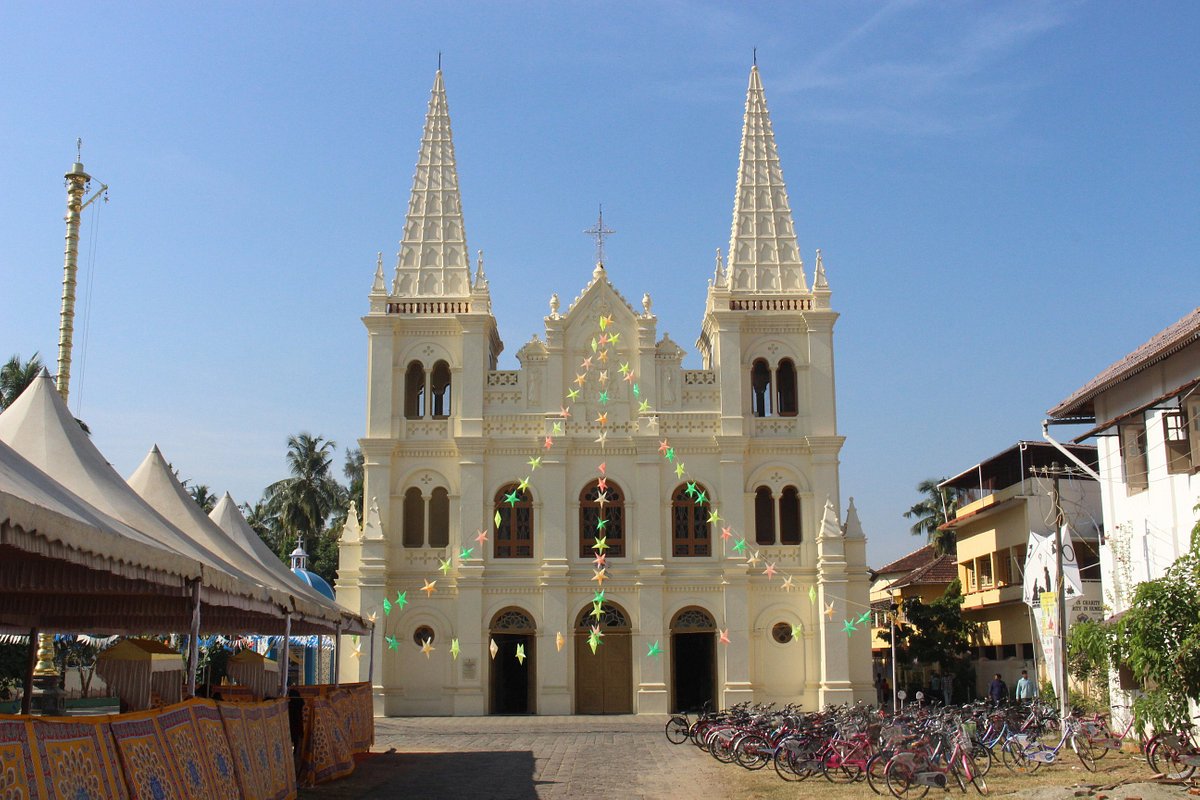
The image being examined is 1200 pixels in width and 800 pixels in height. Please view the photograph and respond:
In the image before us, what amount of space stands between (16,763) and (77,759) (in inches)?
35.5

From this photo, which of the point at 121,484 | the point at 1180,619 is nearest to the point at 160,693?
the point at 121,484

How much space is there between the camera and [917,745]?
51.7 ft

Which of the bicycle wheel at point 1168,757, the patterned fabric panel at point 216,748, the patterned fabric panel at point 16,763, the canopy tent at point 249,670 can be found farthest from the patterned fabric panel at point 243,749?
the bicycle wheel at point 1168,757

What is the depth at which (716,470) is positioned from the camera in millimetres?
35031

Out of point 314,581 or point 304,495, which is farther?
point 304,495

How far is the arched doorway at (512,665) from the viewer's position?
3444 centimetres

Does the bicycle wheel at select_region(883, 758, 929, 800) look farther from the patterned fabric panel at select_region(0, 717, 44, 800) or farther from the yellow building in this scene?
the yellow building

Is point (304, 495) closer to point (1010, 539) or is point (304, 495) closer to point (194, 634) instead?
point (1010, 539)

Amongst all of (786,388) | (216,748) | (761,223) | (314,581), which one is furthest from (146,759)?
(761,223)

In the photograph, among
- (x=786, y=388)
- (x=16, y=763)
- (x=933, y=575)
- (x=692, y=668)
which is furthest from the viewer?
(x=933, y=575)

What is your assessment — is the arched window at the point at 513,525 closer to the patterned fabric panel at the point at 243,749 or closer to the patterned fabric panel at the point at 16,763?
the patterned fabric panel at the point at 243,749

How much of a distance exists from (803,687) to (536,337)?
1276 centimetres

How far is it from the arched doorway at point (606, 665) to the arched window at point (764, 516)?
477cm

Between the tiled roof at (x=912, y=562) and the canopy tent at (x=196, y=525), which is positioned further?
the tiled roof at (x=912, y=562)
